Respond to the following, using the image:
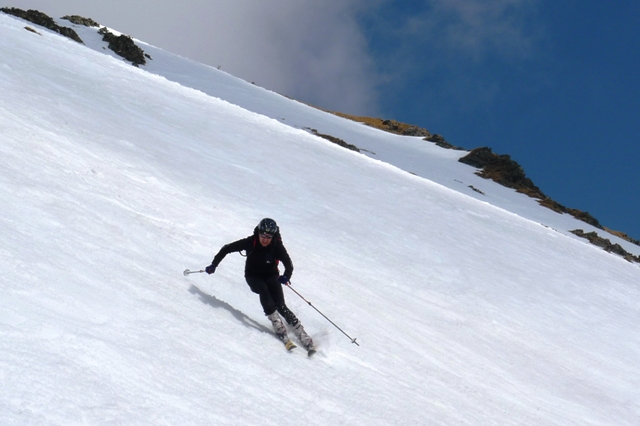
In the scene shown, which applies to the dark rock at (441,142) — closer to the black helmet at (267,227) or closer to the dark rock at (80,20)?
the dark rock at (80,20)

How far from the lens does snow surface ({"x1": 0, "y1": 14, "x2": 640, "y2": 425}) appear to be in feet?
18.0

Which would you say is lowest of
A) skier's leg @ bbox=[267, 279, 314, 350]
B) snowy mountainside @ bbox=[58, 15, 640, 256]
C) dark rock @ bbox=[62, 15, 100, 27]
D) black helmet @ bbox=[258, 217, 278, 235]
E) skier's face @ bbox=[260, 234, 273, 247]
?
skier's leg @ bbox=[267, 279, 314, 350]

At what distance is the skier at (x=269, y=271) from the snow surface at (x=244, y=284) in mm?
356

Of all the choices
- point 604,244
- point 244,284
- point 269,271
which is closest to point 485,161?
point 604,244

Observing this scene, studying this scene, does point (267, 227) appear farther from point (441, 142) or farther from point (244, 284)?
point (441, 142)

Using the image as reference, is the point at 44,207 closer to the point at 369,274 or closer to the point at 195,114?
the point at 369,274

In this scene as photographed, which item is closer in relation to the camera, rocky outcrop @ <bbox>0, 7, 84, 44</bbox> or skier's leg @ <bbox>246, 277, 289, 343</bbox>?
skier's leg @ <bbox>246, 277, 289, 343</bbox>

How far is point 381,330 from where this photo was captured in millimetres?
10359

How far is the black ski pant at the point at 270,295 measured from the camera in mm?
7996

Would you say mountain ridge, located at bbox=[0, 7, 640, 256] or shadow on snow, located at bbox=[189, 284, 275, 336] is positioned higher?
mountain ridge, located at bbox=[0, 7, 640, 256]

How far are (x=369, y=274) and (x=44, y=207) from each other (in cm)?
722

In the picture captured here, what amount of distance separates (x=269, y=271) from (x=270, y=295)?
34 cm

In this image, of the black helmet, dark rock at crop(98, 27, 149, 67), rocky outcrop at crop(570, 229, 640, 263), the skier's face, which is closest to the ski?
the skier's face

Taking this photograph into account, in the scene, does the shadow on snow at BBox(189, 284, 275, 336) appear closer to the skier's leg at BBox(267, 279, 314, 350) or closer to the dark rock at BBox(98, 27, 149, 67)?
the skier's leg at BBox(267, 279, 314, 350)
